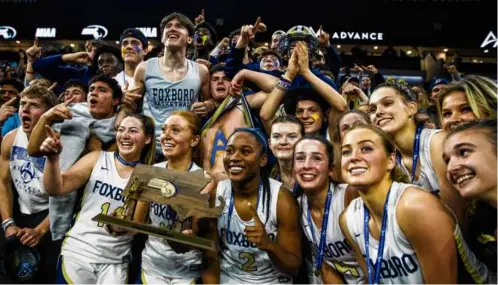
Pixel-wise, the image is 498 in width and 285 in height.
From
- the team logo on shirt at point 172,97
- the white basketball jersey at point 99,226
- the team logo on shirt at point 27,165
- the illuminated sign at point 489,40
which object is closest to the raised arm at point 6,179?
the team logo on shirt at point 27,165

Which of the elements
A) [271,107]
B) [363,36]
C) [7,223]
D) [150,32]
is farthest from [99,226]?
[363,36]

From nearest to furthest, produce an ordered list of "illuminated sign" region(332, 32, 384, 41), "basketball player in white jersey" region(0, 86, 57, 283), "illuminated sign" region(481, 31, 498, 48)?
"basketball player in white jersey" region(0, 86, 57, 283)
"illuminated sign" region(481, 31, 498, 48)
"illuminated sign" region(332, 32, 384, 41)

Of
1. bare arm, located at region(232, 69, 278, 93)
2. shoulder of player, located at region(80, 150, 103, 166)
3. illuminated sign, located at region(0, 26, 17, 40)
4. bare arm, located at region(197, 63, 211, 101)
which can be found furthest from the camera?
illuminated sign, located at region(0, 26, 17, 40)

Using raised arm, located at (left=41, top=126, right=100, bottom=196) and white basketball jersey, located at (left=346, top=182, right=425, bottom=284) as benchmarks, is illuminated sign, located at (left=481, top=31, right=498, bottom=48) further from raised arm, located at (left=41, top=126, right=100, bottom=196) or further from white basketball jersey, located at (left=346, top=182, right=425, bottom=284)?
raised arm, located at (left=41, top=126, right=100, bottom=196)

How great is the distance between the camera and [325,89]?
11.8 ft

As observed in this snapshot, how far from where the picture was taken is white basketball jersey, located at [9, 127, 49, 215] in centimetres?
355

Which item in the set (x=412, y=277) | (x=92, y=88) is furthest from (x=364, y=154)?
(x=92, y=88)

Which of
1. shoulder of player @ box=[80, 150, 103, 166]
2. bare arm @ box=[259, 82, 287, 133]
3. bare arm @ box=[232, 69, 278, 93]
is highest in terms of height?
bare arm @ box=[232, 69, 278, 93]

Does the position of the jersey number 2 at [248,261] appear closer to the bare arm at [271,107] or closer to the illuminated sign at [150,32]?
the bare arm at [271,107]

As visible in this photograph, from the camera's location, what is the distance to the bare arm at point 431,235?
2.24 meters

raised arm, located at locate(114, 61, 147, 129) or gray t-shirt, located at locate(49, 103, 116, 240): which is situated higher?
raised arm, located at locate(114, 61, 147, 129)

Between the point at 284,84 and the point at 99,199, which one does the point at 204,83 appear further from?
the point at 99,199

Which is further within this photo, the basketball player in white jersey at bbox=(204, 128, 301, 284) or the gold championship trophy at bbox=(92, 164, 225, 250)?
the basketball player in white jersey at bbox=(204, 128, 301, 284)

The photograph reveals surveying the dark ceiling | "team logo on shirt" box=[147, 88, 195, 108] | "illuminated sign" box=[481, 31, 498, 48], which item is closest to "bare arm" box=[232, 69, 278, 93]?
"team logo on shirt" box=[147, 88, 195, 108]
